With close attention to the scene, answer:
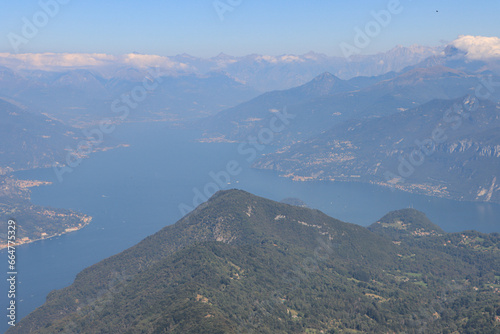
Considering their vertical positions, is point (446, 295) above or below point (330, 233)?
below

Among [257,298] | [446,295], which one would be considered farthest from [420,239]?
[257,298]

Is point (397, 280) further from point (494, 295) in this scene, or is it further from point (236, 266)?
point (236, 266)

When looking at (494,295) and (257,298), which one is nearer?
(257,298)

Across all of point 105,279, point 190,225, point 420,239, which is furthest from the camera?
point 420,239

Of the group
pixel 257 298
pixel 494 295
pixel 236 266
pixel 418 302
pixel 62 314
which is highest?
pixel 62 314

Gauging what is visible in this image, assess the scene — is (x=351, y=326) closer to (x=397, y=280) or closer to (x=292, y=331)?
(x=292, y=331)

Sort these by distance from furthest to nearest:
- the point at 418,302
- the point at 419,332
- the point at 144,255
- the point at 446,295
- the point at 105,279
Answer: the point at 144,255
the point at 105,279
the point at 446,295
the point at 418,302
the point at 419,332

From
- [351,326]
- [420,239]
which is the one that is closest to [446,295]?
[351,326]
